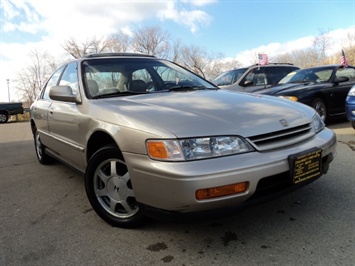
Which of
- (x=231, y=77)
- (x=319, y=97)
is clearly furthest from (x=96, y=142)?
(x=231, y=77)

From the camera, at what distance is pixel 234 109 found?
8.01ft

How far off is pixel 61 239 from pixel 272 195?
5.45 ft

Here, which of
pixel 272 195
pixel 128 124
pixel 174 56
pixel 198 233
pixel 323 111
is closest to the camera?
pixel 272 195

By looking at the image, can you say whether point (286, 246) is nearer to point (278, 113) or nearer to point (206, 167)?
point (206, 167)

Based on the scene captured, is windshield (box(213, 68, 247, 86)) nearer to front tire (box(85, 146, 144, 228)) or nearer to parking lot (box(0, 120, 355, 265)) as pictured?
parking lot (box(0, 120, 355, 265))

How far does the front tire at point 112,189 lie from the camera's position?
8.16ft

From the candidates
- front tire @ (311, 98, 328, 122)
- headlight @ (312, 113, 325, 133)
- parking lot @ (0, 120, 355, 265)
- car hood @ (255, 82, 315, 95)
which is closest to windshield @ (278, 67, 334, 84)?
car hood @ (255, 82, 315, 95)

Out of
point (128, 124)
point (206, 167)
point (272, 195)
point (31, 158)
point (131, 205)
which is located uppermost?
point (128, 124)

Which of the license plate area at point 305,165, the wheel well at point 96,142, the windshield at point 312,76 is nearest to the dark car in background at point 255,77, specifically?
the windshield at point 312,76

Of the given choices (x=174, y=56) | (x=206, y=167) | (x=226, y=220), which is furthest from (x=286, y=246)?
(x=174, y=56)

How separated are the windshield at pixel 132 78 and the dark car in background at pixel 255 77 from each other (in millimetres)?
5108

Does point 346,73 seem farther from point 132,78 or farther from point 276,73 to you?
point 132,78

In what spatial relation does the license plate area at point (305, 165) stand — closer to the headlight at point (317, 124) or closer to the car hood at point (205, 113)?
the car hood at point (205, 113)

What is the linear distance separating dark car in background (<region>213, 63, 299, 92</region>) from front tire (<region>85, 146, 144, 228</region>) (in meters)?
6.33
